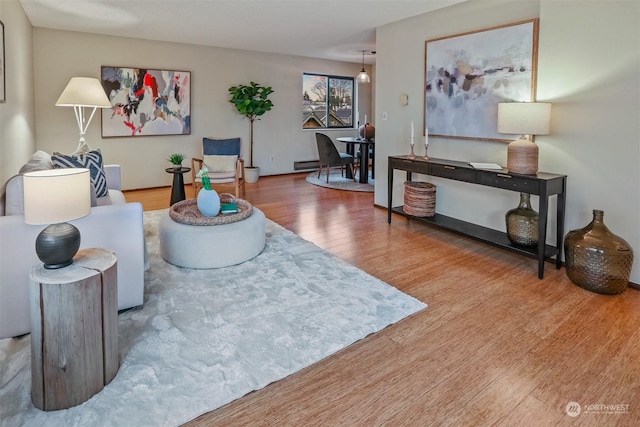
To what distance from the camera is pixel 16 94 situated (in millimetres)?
4047

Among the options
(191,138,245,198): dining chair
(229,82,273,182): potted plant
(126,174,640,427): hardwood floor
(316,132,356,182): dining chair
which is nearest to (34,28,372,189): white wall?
(229,82,273,182): potted plant

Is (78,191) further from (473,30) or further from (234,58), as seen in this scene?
(234,58)

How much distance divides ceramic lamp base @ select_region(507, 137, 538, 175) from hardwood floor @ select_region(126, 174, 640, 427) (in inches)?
31.6

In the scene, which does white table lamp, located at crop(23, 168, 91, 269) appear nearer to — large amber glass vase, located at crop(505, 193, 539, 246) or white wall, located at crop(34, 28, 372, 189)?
large amber glass vase, located at crop(505, 193, 539, 246)

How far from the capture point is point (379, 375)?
1932mm

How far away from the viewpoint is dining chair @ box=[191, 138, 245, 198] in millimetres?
5551

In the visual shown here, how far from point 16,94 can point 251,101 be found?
3538mm

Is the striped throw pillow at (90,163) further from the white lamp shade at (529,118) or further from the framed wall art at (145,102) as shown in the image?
the white lamp shade at (529,118)

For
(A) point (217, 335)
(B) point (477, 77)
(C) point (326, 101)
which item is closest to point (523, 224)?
(B) point (477, 77)

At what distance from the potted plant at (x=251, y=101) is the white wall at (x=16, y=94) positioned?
2.94 m

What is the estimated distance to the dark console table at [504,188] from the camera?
3.02 metres

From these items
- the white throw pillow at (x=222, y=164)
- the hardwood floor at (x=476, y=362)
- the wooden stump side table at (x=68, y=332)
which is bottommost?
the hardwood floor at (x=476, y=362)

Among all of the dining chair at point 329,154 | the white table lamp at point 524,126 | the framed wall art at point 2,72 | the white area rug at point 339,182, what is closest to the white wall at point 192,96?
the white area rug at point 339,182

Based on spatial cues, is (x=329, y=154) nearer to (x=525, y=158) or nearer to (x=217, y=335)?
(x=525, y=158)
